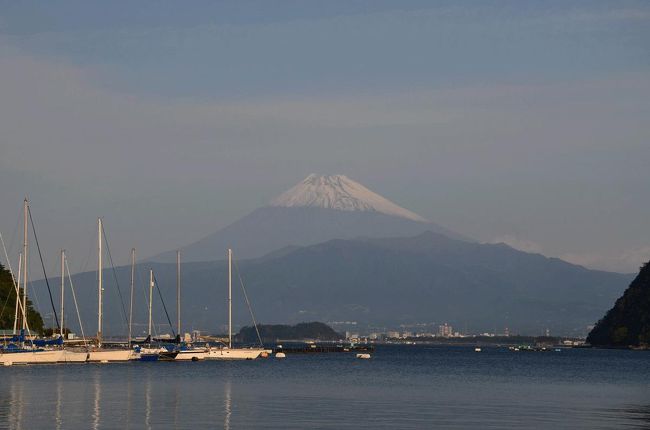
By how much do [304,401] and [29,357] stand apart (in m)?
50.2

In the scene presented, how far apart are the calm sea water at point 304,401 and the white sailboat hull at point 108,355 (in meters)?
15.1

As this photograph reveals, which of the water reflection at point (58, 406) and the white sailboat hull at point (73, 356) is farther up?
the white sailboat hull at point (73, 356)

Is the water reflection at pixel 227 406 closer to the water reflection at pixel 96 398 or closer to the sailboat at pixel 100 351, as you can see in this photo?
the water reflection at pixel 96 398

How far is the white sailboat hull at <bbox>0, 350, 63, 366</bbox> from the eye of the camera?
370 ft

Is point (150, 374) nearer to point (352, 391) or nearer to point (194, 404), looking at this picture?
point (352, 391)

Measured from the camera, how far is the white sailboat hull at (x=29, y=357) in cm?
11281

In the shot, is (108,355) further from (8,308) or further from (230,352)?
(230,352)

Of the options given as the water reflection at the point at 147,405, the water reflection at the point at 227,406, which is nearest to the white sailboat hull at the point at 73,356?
the water reflection at the point at 147,405

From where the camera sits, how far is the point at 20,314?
13725 centimetres

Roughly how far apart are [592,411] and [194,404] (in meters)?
21.1

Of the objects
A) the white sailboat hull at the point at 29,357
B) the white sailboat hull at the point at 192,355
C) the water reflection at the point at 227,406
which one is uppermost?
the white sailboat hull at the point at 192,355

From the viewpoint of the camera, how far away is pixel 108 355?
128 metres

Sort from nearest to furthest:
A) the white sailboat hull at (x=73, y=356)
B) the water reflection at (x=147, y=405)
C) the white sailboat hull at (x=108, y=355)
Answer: the water reflection at (x=147, y=405) < the white sailboat hull at (x=73, y=356) < the white sailboat hull at (x=108, y=355)

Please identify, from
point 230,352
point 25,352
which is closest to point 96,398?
point 25,352
